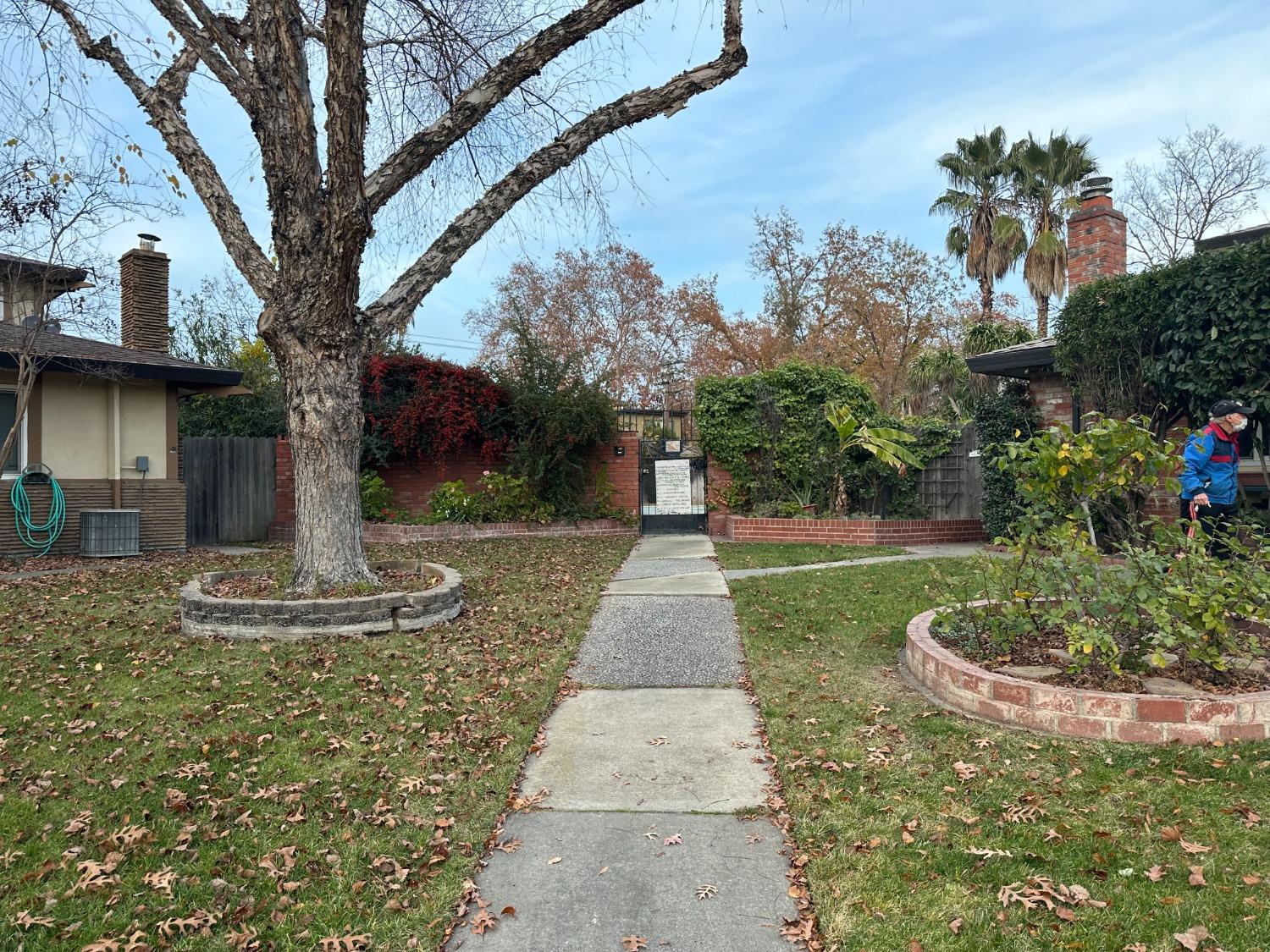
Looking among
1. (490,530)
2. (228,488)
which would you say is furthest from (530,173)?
(228,488)

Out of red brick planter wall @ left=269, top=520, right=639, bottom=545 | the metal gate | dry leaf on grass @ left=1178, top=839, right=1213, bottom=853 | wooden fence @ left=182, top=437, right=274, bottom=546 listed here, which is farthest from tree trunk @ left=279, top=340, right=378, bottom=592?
wooden fence @ left=182, top=437, right=274, bottom=546

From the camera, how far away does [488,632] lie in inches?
275

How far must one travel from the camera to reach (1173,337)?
9469 mm

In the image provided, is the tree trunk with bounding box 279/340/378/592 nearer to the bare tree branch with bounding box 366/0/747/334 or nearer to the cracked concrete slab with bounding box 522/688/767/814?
the bare tree branch with bounding box 366/0/747/334

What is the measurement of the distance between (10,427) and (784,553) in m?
11.3

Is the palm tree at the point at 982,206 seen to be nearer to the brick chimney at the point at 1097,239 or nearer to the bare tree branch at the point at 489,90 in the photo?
the brick chimney at the point at 1097,239

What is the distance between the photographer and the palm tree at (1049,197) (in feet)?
79.9

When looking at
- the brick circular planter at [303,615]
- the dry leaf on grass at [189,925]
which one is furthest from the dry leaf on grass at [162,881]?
the brick circular planter at [303,615]

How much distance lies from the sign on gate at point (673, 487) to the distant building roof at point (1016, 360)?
5.06 meters

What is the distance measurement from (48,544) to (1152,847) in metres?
13.7

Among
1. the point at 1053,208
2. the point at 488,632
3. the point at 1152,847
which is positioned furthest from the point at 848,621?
the point at 1053,208

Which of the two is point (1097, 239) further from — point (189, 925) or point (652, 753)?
point (189, 925)

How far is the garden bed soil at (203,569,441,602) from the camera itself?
705cm

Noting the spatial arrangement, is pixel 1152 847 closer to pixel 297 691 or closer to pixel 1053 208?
pixel 297 691
